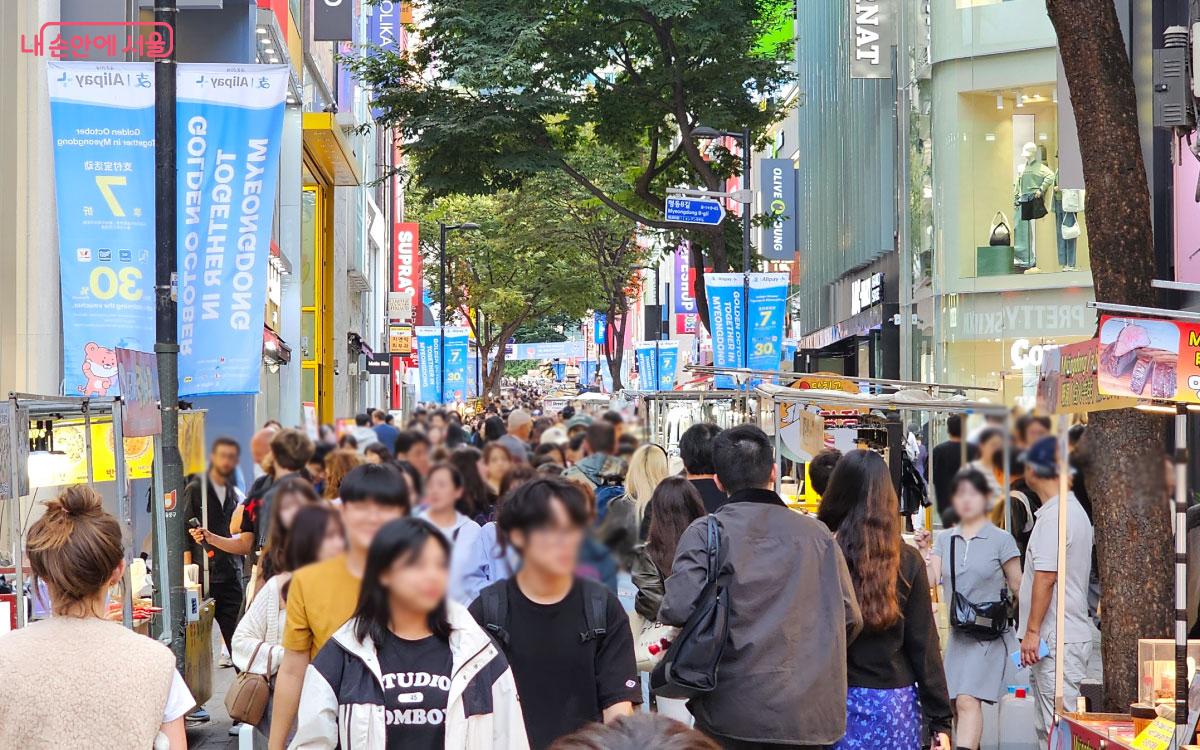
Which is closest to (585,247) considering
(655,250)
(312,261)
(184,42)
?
(655,250)

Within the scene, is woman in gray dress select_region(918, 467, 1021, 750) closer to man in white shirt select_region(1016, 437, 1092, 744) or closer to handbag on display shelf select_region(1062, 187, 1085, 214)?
man in white shirt select_region(1016, 437, 1092, 744)

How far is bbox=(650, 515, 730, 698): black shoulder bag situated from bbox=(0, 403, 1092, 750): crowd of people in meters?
0.03

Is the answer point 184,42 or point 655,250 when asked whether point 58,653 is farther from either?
point 655,250

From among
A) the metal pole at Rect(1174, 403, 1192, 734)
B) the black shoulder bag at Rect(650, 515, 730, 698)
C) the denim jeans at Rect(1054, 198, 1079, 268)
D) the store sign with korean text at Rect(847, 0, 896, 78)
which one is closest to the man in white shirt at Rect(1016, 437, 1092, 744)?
the metal pole at Rect(1174, 403, 1192, 734)

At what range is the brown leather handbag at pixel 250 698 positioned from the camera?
12.0ft

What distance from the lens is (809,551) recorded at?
4.79 meters

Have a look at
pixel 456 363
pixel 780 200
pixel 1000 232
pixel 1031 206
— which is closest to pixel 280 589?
pixel 456 363

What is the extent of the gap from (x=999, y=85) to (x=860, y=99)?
9.98 metres

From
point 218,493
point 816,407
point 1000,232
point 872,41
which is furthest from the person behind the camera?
point 872,41

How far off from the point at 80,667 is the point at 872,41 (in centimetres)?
2324

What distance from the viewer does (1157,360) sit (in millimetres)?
5340

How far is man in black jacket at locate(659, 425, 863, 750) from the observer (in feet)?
15.7

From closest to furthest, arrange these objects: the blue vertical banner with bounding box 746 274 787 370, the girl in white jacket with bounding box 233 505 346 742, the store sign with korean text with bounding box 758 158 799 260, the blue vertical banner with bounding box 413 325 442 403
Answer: the girl in white jacket with bounding box 233 505 346 742 < the blue vertical banner with bounding box 413 325 442 403 < the blue vertical banner with bounding box 746 274 787 370 < the store sign with korean text with bounding box 758 158 799 260

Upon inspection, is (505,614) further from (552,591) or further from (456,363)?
(552,591)
